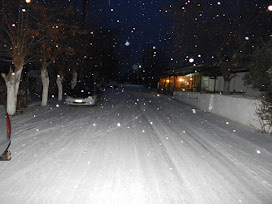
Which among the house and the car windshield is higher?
the house

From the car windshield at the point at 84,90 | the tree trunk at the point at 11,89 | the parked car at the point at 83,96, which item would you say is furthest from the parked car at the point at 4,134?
the car windshield at the point at 84,90

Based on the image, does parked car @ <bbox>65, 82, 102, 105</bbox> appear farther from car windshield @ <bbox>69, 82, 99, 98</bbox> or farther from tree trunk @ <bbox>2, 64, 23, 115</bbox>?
tree trunk @ <bbox>2, 64, 23, 115</bbox>

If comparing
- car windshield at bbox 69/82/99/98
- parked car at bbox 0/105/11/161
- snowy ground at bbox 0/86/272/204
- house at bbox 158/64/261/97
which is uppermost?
house at bbox 158/64/261/97

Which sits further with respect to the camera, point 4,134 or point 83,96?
point 83,96

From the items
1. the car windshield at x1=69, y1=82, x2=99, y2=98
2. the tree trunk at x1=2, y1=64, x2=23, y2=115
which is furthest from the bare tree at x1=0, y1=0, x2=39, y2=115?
the car windshield at x1=69, y1=82, x2=99, y2=98

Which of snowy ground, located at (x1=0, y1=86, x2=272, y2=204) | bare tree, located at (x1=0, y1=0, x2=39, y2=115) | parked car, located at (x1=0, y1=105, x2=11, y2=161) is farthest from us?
bare tree, located at (x1=0, y1=0, x2=39, y2=115)

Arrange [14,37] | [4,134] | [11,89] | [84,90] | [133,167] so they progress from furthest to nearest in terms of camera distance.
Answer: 1. [84,90]
2. [11,89]
3. [14,37]
4. [133,167]
5. [4,134]

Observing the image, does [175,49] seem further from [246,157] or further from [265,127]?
[246,157]

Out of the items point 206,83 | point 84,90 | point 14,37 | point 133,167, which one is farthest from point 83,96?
point 206,83

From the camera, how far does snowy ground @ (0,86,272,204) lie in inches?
149

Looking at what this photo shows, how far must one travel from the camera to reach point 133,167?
4949 millimetres

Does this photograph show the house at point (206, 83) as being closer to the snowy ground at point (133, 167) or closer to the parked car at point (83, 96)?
the parked car at point (83, 96)

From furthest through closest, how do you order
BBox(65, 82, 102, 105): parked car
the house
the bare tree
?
the house → BBox(65, 82, 102, 105): parked car → the bare tree

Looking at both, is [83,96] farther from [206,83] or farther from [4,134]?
[206,83]
